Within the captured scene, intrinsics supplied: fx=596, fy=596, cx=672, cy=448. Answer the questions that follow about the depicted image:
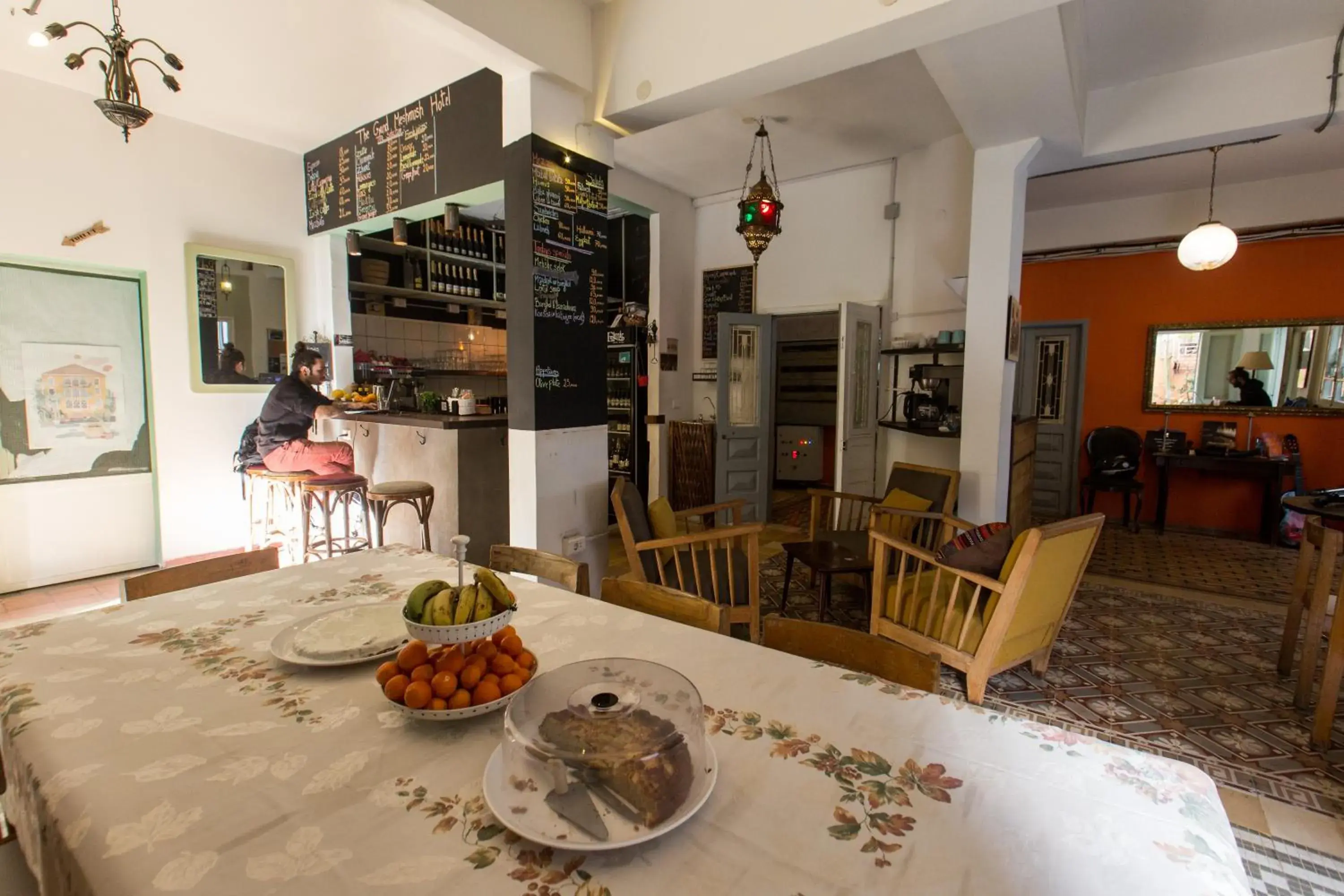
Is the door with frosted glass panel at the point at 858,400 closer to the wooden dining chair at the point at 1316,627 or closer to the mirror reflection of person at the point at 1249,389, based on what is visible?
the wooden dining chair at the point at 1316,627

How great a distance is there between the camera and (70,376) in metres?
3.80

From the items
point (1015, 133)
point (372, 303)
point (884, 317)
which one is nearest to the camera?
point (1015, 133)

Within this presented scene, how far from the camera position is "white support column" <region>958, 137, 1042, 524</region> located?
3.58m

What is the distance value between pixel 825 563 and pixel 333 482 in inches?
112

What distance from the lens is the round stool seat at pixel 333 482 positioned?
11.3 ft

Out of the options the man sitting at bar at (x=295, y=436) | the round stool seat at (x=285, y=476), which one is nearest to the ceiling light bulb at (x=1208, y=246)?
the man sitting at bar at (x=295, y=436)

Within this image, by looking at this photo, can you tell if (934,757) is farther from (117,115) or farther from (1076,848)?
(117,115)

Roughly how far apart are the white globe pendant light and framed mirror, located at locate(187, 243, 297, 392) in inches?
264

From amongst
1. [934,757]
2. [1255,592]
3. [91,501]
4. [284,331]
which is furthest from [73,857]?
[1255,592]

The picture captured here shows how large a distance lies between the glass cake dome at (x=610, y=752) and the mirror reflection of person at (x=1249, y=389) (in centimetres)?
670

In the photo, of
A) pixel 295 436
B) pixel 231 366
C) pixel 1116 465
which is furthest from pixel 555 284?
pixel 1116 465

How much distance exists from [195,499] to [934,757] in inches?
201

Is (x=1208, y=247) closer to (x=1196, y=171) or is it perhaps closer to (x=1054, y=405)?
(x=1196, y=171)

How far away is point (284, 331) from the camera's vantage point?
15.2 ft
